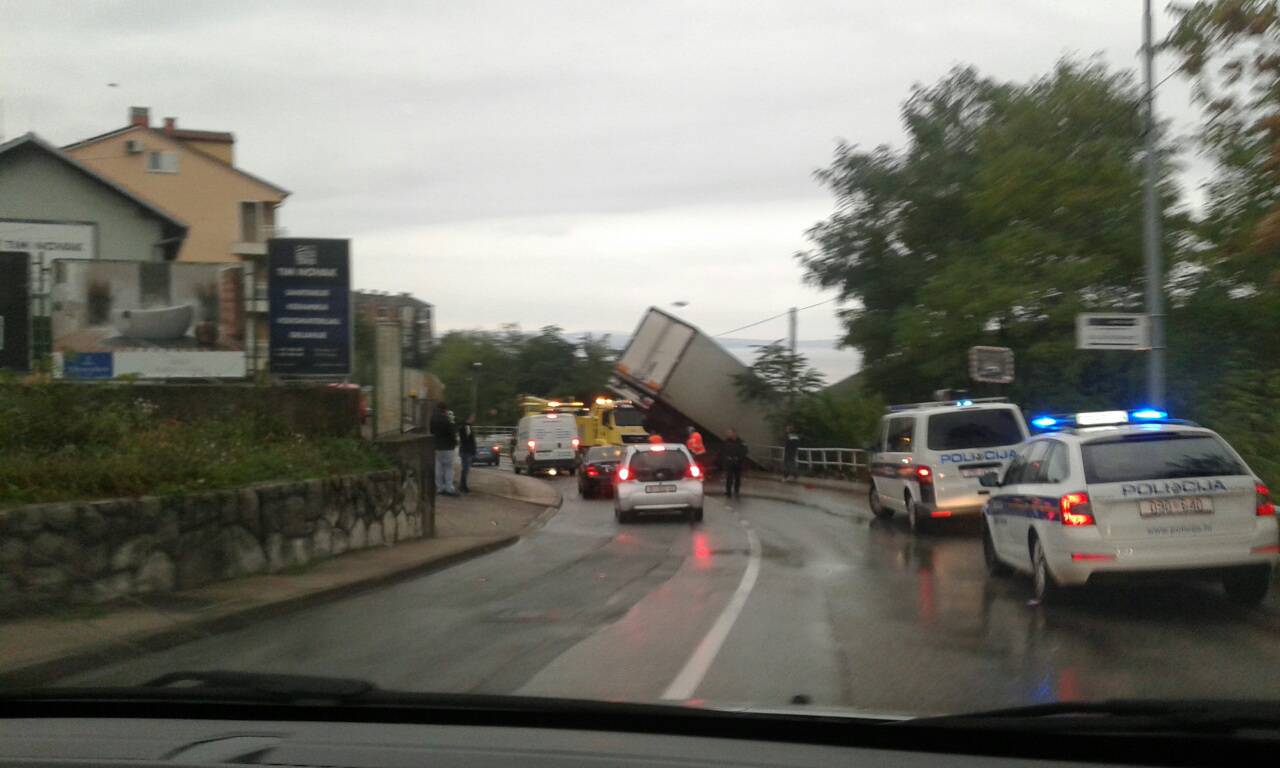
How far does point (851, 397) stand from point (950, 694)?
36364mm

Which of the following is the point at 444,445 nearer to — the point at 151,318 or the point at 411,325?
the point at 411,325

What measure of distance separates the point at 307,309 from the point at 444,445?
625 cm

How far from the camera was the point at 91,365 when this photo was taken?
733 inches

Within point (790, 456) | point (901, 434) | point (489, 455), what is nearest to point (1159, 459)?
point (901, 434)

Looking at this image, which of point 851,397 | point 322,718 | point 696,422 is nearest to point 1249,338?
point 696,422

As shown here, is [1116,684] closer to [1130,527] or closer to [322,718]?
[1130,527]

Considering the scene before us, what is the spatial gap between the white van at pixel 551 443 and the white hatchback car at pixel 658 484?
2075cm

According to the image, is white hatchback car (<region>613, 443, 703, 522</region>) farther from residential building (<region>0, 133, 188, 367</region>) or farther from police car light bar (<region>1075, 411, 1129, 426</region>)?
residential building (<region>0, 133, 188, 367</region>)

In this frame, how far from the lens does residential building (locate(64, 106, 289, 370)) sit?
54.9 meters

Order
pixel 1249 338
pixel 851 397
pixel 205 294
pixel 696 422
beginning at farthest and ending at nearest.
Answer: pixel 851 397
pixel 696 422
pixel 1249 338
pixel 205 294

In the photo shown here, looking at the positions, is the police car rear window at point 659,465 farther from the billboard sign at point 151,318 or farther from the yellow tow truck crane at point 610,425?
the yellow tow truck crane at point 610,425

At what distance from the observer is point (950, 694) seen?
7422 millimetres

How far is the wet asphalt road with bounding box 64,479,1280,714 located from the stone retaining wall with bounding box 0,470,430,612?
1.32m

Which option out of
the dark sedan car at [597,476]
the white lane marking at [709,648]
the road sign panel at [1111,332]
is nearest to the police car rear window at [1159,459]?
the white lane marking at [709,648]
